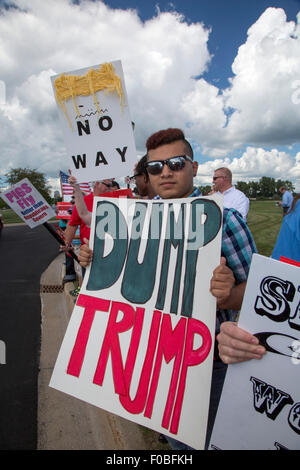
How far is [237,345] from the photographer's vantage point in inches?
36.4

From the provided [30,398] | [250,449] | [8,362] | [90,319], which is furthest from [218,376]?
[8,362]

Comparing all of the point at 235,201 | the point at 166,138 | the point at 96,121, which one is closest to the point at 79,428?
→ the point at 166,138

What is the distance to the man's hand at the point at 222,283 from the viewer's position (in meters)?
1.04

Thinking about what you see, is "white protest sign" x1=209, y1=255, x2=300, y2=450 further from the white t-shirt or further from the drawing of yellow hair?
the white t-shirt

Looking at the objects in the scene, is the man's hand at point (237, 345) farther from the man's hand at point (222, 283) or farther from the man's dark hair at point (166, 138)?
the man's dark hair at point (166, 138)

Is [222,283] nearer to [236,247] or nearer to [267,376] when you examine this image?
[236,247]

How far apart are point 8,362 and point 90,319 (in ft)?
7.54

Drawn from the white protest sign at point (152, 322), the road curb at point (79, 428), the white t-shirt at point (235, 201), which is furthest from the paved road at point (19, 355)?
the white t-shirt at point (235, 201)

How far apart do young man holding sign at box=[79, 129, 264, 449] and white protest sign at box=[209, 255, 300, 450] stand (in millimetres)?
62

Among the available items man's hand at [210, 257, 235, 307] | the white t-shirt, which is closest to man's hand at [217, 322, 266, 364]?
man's hand at [210, 257, 235, 307]

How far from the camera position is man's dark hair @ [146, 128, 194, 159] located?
1.34m

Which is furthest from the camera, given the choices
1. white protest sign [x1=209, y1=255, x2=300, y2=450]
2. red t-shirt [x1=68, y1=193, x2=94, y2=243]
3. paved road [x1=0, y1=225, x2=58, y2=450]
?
red t-shirt [x1=68, y1=193, x2=94, y2=243]

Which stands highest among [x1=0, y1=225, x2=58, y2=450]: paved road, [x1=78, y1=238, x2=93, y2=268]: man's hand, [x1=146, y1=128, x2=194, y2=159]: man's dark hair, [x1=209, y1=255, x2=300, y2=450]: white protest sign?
[x1=146, y1=128, x2=194, y2=159]: man's dark hair
